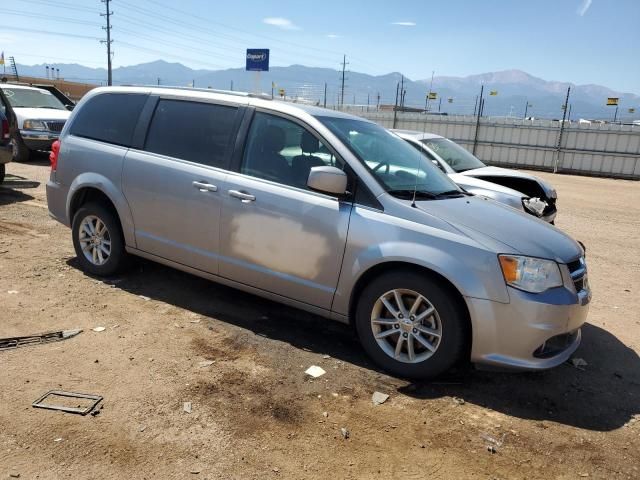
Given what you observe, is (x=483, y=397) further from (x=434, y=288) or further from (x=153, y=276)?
(x=153, y=276)

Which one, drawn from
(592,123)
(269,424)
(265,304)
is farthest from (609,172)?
(269,424)

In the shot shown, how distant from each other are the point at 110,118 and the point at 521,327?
4.18m

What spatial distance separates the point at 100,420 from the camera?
3.06 m

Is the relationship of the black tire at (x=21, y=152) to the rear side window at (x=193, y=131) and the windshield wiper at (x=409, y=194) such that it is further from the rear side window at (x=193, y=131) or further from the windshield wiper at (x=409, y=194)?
the windshield wiper at (x=409, y=194)

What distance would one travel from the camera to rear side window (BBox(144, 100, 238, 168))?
448 cm

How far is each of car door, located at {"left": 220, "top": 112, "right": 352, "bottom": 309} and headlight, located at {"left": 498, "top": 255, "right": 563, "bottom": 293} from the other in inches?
44.0

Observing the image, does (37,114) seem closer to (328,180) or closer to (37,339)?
(37,339)

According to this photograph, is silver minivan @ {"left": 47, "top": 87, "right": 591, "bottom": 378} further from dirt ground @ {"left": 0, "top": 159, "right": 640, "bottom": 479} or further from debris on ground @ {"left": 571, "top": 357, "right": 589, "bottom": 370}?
debris on ground @ {"left": 571, "top": 357, "right": 589, "bottom": 370}

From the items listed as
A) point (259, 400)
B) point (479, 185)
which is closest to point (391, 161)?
point (259, 400)

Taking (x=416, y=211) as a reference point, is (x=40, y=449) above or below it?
below

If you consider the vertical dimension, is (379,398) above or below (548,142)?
below

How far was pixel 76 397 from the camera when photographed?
10.7 ft

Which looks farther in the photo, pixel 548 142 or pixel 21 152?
pixel 548 142

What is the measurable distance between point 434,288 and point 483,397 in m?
0.84
